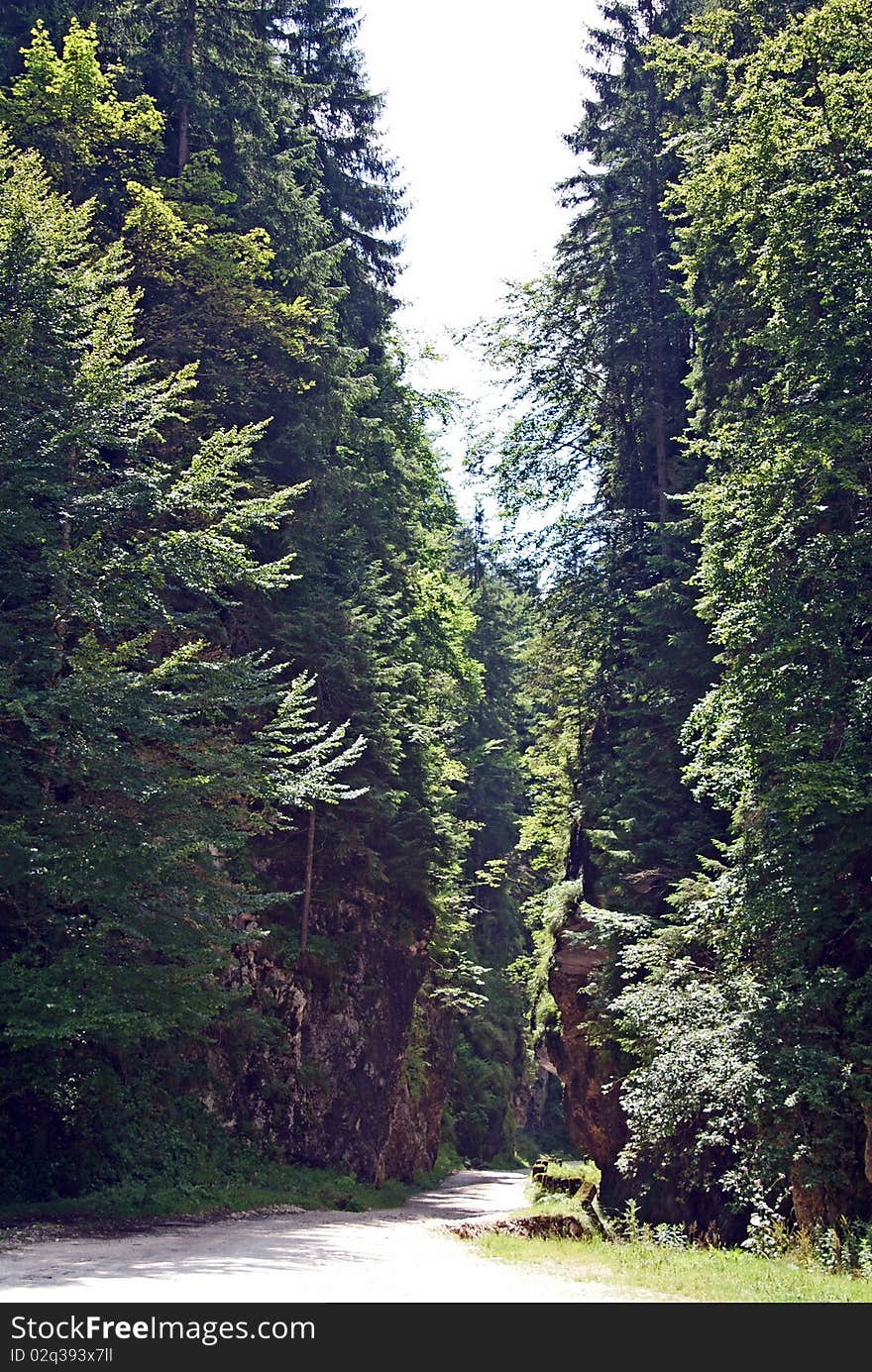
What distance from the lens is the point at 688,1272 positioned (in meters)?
9.48

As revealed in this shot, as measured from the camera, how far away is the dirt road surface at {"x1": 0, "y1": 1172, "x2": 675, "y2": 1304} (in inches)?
284

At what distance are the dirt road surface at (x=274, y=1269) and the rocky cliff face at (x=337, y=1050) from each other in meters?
4.73

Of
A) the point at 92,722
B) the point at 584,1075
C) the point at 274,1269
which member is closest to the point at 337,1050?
the point at 584,1075

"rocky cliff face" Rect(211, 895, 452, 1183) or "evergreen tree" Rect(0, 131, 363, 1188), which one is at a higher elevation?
"evergreen tree" Rect(0, 131, 363, 1188)

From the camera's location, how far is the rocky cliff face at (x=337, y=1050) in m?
20.2

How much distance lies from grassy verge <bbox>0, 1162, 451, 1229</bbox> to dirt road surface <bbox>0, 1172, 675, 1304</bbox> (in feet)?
3.09

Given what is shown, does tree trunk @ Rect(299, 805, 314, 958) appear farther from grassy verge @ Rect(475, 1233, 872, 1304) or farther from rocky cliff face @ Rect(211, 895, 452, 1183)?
grassy verge @ Rect(475, 1233, 872, 1304)

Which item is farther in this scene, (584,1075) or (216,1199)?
(584,1075)

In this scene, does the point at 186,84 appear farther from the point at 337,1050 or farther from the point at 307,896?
the point at 337,1050

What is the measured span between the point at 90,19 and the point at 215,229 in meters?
4.78

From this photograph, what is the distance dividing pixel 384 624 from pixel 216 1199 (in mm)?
12944

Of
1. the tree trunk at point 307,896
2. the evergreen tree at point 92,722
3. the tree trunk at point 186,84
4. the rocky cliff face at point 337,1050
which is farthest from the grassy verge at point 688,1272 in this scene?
the tree trunk at point 186,84

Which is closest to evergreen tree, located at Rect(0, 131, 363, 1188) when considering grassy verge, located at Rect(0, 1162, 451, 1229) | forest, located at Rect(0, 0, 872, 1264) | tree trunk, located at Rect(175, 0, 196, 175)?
forest, located at Rect(0, 0, 872, 1264)

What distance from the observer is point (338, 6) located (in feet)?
107
